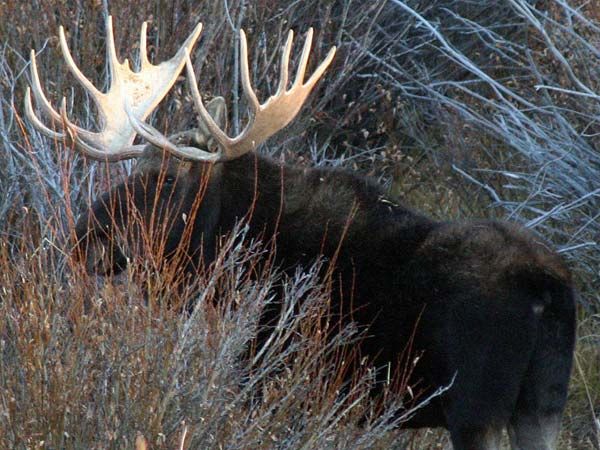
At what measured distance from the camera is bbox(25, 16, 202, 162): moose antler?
17.4 ft

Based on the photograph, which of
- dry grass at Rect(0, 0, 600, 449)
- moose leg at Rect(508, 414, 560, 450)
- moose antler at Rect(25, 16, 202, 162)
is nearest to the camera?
dry grass at Rect(0, 0, 600, 449)

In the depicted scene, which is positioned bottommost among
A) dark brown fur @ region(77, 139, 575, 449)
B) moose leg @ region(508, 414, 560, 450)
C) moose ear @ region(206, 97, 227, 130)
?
moose leg @ region(508, 414, 560, 450)

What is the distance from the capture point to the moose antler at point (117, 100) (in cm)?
530

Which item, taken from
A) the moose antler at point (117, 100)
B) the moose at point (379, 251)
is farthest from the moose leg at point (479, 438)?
the moose antler at point (117, 100)

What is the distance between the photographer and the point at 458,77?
9.05m

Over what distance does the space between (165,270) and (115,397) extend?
481 mm

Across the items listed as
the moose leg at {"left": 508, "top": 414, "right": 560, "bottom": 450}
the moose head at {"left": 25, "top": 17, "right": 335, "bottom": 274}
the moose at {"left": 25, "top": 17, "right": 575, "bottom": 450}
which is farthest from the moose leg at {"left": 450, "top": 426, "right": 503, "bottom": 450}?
the moose head at {"left": 25, "top": 17, "right": 335, "bottom": 274}

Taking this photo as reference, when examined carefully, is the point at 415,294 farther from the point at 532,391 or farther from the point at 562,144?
the point at 562,144

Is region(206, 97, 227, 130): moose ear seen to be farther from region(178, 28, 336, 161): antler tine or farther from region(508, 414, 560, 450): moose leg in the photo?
region(508, 414, 560, 450): moose leg

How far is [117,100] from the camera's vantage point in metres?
5.64

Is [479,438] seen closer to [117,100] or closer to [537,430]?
[537,430]

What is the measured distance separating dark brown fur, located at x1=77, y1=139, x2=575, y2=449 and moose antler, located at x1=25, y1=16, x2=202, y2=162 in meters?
0.19

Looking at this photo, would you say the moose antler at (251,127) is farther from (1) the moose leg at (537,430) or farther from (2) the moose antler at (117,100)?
(1) the moose leg at (537,430)

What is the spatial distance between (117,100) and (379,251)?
59.4 inches
